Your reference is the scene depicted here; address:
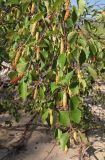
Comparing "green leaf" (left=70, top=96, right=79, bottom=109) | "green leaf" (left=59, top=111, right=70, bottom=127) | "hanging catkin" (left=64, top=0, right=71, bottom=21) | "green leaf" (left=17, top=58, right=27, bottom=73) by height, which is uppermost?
"hanging catkin" (left=64, top=0, right=71, bottom=21)

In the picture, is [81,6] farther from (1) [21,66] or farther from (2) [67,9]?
(1) [21,66]

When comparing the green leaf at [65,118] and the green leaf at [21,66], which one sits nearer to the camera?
the green leaf at [65,118]

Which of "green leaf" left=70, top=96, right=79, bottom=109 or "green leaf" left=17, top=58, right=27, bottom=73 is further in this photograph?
"green leaf" left=17, top=58, right=27, bottom=73

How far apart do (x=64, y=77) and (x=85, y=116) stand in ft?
10.1

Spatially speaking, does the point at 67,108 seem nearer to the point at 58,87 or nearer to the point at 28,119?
the point at 58,87

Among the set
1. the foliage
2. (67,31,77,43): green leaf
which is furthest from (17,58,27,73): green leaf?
(67,31,77,43): green leaf

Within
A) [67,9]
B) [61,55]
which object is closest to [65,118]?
[61,55]

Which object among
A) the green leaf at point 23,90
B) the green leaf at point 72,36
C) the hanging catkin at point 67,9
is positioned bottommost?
the green leaf at point 23,90

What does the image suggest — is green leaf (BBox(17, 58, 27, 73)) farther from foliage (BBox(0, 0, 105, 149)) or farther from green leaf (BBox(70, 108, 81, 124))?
green leaf (BBox(70, 108, 81, 124))

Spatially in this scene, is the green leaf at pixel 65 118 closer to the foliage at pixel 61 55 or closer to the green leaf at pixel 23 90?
the foliage at pixel 61 55

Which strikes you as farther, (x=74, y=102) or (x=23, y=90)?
(x=23, y=90)

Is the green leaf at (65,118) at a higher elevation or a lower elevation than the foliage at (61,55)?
lower

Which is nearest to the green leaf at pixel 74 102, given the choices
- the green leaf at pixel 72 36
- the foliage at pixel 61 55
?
the foliage at pixel 61 55

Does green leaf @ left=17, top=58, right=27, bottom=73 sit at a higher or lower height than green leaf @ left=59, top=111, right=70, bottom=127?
higher
